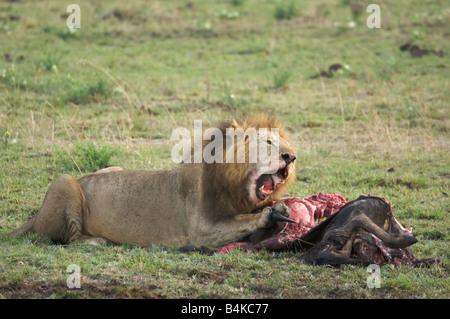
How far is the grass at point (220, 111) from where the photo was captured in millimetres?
5230

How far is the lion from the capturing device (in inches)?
226

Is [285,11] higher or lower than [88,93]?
higher

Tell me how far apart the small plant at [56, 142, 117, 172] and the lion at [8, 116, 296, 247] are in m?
2.04

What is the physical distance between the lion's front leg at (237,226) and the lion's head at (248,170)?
95 millimetres

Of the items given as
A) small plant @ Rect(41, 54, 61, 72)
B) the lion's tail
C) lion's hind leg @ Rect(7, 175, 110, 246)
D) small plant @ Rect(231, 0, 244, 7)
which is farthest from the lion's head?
small plant @ Rect(231, 0, 244, 7)

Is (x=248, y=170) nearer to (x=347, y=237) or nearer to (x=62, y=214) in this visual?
(x=347, y=237)

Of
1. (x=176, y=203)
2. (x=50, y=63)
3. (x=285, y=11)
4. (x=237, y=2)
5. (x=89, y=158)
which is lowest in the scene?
(x=176, y=203)

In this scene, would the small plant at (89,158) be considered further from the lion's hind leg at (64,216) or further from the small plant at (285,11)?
the small plant at (285,11)

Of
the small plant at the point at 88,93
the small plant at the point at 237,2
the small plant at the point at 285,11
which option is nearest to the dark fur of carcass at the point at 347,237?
the small plant at the point at 88,93

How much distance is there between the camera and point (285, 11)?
17.3 m

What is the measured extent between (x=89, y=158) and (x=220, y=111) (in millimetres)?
3220

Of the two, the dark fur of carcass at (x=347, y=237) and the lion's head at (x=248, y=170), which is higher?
the lion's head at (x=248, y=170)

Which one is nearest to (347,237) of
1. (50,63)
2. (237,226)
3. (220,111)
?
(237,226)
